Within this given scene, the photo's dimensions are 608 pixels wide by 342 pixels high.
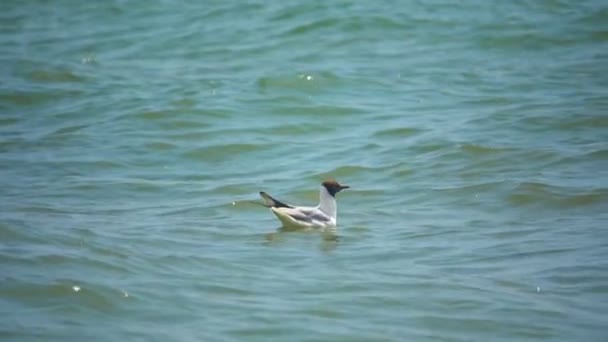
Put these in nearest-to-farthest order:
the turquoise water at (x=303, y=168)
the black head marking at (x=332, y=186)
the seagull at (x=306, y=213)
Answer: the turquoise water at (x=303, y=168) → the seagull at (x=306, y=213) → the black head marking at (x=332, y=186)

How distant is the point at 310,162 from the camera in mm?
14398

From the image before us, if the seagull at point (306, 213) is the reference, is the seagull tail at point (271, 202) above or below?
above

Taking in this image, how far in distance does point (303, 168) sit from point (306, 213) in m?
2.64

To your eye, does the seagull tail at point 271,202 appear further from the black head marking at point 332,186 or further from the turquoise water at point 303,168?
the black head marking at point 332,186

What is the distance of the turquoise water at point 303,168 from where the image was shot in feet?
26.7

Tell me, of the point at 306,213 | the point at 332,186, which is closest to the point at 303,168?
the point at 332,186

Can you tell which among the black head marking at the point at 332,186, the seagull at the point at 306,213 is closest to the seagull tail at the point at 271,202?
the seagull at the point at 306,213

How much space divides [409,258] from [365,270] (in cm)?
57

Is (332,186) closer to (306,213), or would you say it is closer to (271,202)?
(306,213)

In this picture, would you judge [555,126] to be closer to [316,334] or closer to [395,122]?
[395,122]

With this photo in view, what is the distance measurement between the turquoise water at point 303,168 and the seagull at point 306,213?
19cm

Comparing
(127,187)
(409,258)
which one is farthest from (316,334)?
(127,187)

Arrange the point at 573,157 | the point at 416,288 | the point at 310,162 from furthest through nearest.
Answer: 1. the point at 310,162
2. the point at 573,157
3. the point at 416,288

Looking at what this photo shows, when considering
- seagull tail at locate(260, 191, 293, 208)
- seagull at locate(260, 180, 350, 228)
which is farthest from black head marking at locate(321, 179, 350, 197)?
seagull tail at locate(260, 191, 293, 208)
